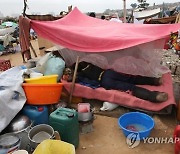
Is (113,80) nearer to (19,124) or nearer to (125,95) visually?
(125,95)

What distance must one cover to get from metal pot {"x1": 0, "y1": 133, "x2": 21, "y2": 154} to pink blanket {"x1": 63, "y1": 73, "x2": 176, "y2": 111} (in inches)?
51.5

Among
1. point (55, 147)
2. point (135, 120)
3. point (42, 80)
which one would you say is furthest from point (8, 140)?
point (135, 120)

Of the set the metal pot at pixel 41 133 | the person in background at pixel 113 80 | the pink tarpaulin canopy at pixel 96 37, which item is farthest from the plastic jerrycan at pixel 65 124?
the pink tarpaulin canopy at pixel 96 37

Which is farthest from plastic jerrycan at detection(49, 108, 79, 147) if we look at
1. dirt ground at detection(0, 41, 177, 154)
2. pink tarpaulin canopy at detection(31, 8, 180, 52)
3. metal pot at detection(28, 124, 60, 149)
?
pink tarpaulin canopy at detection(31, 8, 180, 52)

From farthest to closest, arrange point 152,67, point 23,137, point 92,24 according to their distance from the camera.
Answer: point 92,24 < point 152,67 < point 23,137

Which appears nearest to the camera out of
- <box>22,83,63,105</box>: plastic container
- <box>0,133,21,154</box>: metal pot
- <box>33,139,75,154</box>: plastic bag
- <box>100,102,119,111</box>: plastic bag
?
<box>33,139,75,154</box>: plastic bag

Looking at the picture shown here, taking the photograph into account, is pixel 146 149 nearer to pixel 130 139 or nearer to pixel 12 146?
pixel 130 139

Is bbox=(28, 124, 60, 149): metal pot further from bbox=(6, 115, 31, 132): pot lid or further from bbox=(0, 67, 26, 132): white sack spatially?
bbox=(0, 67, 26, 132): white sack

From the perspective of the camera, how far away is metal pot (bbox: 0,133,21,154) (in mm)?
1744

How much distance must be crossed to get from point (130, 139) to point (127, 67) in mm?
1217

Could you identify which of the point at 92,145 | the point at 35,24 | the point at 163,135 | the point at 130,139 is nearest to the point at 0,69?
the point at 35,24

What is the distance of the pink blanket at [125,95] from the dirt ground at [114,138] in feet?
0.60

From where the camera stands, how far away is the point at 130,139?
2.33 meters

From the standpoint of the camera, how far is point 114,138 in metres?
2.45
